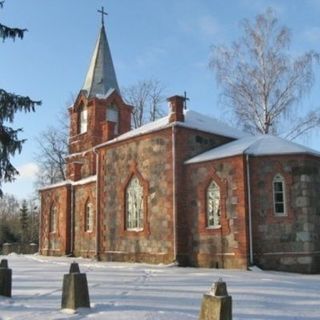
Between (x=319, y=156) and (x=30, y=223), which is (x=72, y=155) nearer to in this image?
(x=319, y=156)

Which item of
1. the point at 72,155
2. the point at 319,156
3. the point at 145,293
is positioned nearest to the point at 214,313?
the point at 145,293

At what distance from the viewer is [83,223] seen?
100ft

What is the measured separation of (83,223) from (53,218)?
4.22 meters

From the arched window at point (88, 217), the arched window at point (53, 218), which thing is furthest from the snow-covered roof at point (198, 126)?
the arched window at point (53, 218)

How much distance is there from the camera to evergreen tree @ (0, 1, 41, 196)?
15.1 metres

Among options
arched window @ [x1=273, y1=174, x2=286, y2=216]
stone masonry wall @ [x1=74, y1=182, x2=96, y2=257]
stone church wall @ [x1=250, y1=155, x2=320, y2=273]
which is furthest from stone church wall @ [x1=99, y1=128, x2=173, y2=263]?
arched window @ [x1=273, y1=174, x2=286, y2=216]

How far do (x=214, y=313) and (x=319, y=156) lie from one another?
14.5 meters

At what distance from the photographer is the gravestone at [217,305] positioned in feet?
23.8

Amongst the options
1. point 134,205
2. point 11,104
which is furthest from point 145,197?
point 11,104

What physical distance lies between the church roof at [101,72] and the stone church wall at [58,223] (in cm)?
681

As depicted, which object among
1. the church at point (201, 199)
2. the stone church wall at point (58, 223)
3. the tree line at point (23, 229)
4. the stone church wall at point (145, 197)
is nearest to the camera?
the church at point (201, 199)

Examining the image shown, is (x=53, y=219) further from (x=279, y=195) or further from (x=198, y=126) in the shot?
(x=279, y=195)

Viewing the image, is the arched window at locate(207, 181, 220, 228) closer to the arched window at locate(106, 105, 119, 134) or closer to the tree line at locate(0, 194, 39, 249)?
the arched window at locate(106, 105, 119, 134)

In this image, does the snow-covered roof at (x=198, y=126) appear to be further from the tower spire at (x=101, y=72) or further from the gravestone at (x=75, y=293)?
the gravestone at (x=75, y=293)
